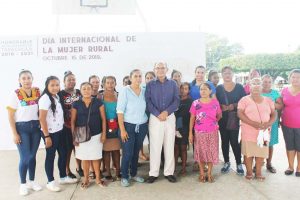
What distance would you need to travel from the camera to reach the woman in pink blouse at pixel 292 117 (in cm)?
430

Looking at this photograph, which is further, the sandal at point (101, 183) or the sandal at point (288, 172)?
the sandal at point (288, 172)

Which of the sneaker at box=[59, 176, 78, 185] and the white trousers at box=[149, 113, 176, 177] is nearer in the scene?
the white trousers at box=[149, 113, 176, 177]

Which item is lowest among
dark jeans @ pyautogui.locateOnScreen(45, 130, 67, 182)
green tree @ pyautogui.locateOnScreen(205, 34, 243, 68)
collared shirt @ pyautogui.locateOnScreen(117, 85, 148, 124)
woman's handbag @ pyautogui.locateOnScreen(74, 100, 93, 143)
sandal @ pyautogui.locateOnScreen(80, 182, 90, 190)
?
sandal @ pyautogui.locateOnScreen(80, 182, 90, 190)

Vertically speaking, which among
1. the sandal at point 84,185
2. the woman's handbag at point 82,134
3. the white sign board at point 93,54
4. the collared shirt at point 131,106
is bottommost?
the sandal at point 84,185

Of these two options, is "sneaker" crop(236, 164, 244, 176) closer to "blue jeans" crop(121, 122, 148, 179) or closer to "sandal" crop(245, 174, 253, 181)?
"sandal" crop(245, 174, 253, 181)

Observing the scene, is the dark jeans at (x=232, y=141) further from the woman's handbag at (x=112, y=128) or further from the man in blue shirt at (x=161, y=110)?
the woman's handbag at (x=112, y=128)

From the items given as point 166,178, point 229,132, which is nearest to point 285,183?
point 229,132

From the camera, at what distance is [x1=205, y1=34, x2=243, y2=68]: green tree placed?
5606cm

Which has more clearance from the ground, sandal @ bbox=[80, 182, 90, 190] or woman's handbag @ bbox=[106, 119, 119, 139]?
woman's handbag @ bbox=[106, 119, 119, 139]

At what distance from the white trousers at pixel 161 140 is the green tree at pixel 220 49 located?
53.3m

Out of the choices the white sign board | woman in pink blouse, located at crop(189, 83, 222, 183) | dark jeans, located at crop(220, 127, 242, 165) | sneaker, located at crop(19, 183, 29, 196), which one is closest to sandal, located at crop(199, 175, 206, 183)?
woman in pink blouse, located at crop(189, 83, 222, 183)

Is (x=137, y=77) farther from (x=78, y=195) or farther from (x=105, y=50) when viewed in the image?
(x=105, y=50)

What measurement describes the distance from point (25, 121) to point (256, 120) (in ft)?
9.99

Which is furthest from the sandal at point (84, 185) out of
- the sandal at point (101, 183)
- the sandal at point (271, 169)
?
the sandal at point (271, 169)
